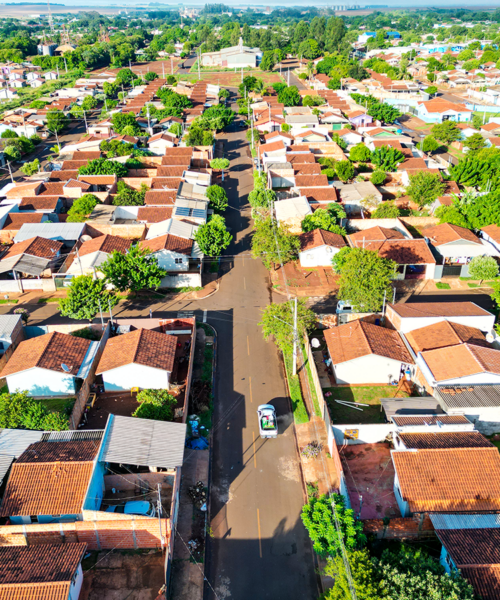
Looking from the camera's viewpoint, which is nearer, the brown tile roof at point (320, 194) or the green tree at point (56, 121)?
the brown tile roof at point (320, 194)

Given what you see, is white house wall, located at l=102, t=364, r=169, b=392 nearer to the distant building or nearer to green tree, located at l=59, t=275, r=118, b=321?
green tree, located at l=59, t=275, r=118, b=321

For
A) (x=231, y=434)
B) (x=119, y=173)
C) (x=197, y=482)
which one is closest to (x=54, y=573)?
(x=197, y=482)

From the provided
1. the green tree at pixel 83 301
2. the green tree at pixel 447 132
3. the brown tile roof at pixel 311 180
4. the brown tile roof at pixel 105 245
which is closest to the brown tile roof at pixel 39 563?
the green tree at pixel 83 301

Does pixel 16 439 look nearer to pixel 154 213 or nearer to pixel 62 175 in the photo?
pixel 154 213

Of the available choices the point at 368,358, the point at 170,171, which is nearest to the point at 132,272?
the point at 368,358

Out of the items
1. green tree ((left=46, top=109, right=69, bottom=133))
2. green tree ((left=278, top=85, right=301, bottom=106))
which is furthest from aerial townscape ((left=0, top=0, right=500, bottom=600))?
green tree ((left=278, top=85, right=301, bottom=106))

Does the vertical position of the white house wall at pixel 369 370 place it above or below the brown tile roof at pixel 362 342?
below

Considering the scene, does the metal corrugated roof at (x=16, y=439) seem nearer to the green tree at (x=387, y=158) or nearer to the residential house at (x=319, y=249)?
the residential house at (x=319, y=249)
